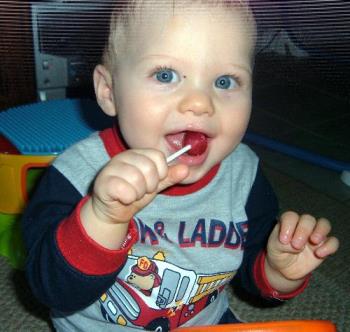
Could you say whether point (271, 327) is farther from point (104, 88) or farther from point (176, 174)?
point (104, 88)

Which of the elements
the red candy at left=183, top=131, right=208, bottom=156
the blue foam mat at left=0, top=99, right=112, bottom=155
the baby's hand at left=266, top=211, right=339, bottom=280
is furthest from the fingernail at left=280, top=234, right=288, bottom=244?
the blue foam mat at left=0, top=99, right=112, bottom=155

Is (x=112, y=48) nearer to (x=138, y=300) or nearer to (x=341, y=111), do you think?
(x=138, y=300)

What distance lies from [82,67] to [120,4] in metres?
0.11

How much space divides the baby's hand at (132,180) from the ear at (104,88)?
0.11 meters

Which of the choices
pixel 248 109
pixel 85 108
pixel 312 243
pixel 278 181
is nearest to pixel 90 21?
pixel 248 109

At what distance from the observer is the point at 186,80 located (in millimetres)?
340

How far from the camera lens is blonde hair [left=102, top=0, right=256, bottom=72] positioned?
13.2 inches

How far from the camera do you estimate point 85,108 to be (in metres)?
0.70

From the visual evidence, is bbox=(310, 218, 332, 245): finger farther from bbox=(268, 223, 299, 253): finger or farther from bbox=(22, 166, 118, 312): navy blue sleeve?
bbox=(22, 166, 118, 312): navy blue sleeve

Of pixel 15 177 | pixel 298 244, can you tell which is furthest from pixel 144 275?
pixel 15 177

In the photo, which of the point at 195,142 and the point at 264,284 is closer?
the point at 195,142

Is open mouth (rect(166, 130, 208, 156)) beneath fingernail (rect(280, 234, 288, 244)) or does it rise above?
above

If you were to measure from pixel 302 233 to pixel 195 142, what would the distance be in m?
0.12

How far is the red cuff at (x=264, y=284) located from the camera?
45 centimetres
